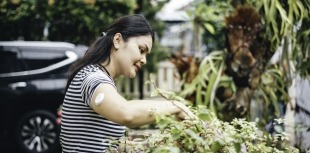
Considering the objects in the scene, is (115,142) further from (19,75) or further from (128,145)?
(19,75)

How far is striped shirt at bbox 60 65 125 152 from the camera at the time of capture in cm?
217

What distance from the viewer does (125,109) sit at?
196 cm

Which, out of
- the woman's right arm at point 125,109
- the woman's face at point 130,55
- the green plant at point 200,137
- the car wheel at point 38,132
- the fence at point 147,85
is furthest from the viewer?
the fence at point 147,85

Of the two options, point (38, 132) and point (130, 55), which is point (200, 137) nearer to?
point (130, 55)

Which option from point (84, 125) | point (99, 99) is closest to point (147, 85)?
point (84, 125)

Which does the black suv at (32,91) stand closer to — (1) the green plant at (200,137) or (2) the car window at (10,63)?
(2) the car window at (10,63)

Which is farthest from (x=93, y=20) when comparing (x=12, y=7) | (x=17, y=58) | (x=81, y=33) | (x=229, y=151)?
(x=229, y=151)

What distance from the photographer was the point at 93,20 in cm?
1045

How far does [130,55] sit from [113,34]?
16 centimetres

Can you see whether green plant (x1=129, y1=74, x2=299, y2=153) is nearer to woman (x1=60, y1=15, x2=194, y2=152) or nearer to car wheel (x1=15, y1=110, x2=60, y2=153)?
woman (x1=60, y1=15, x2=194, y2=152)

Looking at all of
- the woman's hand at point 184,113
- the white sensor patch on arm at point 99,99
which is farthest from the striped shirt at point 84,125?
the woman's hand at point 184,113

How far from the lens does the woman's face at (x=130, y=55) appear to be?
236 centimetres

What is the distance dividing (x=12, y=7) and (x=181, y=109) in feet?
27.3

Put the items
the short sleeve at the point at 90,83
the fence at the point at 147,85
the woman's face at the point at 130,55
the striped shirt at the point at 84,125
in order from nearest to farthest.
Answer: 1. the short sleeve at the point at 90,83
2. the striped shirt at the point at 84,125
3. the woman's face at the point at 130,55
4. the fence at the point at 147,85
